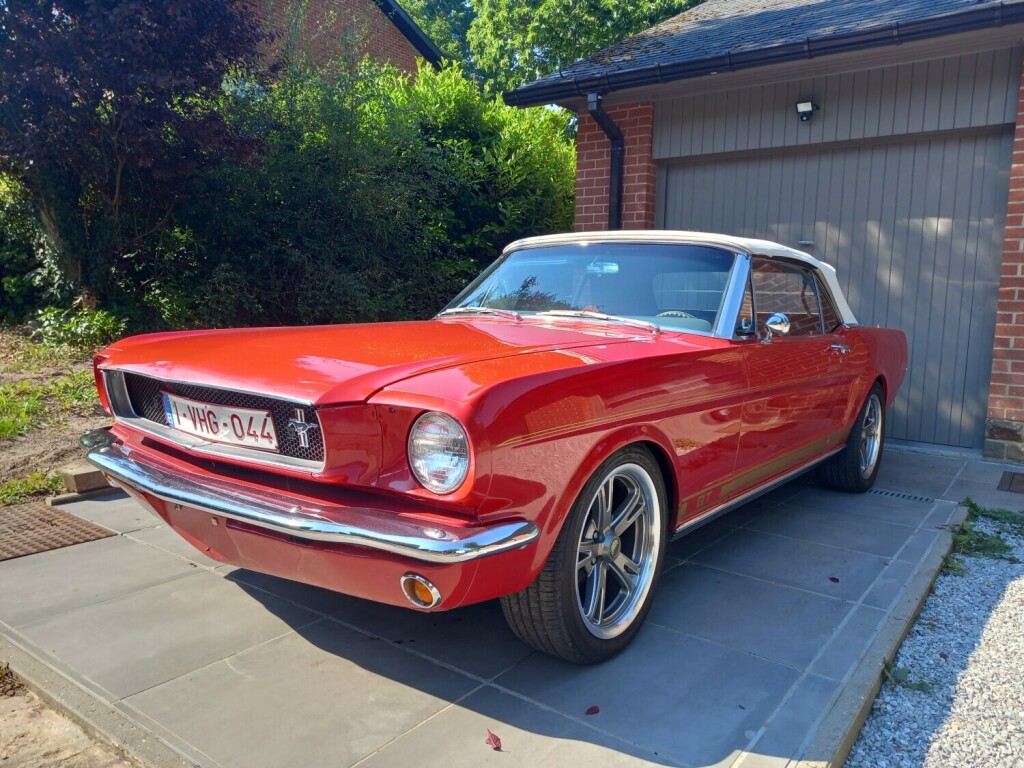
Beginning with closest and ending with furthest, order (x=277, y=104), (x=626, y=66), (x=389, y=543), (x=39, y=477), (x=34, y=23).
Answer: (x=389, y=543) < (x=39, y=477) < (x=34, y=23) < (x=626, y=66) < (x=277, y=104)

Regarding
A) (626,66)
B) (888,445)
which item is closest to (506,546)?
(888,445)

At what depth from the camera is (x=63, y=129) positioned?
6906mm

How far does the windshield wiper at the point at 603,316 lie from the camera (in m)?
3.28

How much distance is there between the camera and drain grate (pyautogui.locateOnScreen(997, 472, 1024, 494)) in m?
5.14

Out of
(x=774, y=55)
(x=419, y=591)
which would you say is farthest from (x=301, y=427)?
(x=774, y=55)

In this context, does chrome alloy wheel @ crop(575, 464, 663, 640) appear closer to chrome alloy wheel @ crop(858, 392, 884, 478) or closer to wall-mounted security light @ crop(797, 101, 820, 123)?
chrome alloy wheel @ crop(858, 392, 884, 478)

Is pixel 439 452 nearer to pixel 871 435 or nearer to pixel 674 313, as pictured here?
pixel 674 313

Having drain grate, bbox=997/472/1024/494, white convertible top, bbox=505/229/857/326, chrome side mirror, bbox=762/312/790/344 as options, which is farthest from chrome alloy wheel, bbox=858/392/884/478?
chrome side mirror, bbox=762/312/790/344

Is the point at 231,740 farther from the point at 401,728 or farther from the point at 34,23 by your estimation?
the point at 34,23

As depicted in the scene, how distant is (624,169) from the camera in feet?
25.0

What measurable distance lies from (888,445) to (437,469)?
5645 mm

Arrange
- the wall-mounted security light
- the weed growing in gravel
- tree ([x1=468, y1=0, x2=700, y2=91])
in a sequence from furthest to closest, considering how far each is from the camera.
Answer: tree ([x1=468, y1=0, x2=700, y2=91]), the wall-mounted security light, the weed growing in gravel

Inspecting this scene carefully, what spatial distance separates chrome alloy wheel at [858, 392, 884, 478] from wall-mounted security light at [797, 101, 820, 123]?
8.90 ft

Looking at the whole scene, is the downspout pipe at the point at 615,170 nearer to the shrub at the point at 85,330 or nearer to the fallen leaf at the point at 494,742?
the shrub at the point at 85,330
